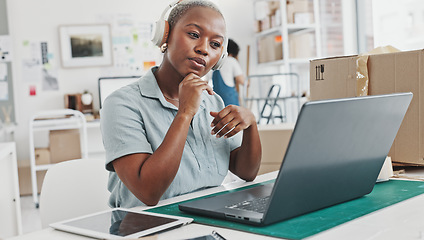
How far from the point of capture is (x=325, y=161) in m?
0.72

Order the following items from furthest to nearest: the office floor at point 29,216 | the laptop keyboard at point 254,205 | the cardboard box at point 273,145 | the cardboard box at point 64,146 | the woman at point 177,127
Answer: the cardboard box at point 64,146 < the office floor at point 29,216 < the cardboard box at point 273,145 < the woman at point 177,127 < the laptop keyboard at point 254,205

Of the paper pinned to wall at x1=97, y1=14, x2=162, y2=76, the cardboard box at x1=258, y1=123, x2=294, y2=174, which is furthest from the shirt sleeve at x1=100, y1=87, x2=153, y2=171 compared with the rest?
the paper pinned to wall at x1=97, y1=14, x2=162, y2=76

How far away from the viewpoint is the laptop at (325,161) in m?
0.65

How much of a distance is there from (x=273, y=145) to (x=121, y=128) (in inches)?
36.4

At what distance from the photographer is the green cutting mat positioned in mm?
682

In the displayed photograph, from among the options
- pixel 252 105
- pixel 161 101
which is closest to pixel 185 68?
pixel 161 101

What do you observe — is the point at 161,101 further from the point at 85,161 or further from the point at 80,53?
the point at 80,53

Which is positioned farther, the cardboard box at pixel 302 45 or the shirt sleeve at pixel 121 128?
A: the cardboard box at pixel 302 45

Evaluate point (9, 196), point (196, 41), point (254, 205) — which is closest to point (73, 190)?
point (196, 41)

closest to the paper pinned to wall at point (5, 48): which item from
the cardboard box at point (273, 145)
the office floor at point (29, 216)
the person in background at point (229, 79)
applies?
the office floor at point (29, 216)

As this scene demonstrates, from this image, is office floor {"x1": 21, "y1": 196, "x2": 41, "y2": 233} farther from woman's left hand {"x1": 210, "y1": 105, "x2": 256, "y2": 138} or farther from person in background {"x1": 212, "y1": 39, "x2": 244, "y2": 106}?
woman's left hand {"x1": 210, "y1": 105, "x2": 256, "y2": 138}

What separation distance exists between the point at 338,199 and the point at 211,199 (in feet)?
0.78

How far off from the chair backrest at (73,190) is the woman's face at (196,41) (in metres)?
0.40

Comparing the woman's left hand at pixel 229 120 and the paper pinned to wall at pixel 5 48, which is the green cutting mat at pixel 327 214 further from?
the paper pinned to wall at pixel 5 48
